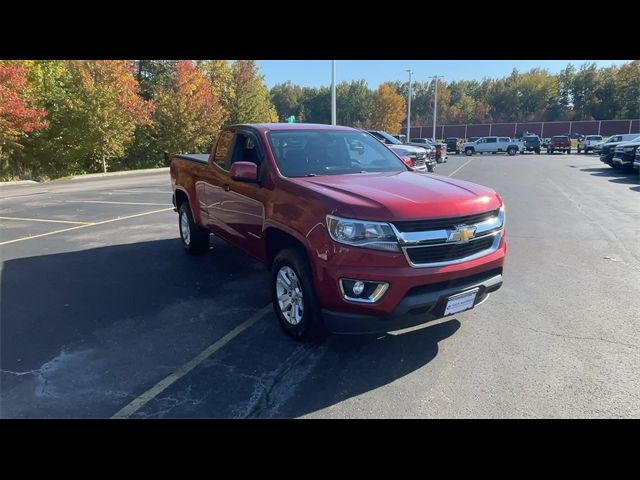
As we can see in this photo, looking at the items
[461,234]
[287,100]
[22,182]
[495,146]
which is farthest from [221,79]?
[287,100]

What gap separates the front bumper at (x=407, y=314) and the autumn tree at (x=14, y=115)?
20.9 meters

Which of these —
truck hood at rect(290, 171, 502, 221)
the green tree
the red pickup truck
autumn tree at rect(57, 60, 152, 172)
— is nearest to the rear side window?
the red pickup truck

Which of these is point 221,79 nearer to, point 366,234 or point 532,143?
point 532,143

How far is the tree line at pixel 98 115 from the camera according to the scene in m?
20.5

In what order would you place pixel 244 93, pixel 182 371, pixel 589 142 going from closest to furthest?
pixel 182 371
pixel 244 93
pixel 589 142

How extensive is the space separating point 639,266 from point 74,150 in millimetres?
25664

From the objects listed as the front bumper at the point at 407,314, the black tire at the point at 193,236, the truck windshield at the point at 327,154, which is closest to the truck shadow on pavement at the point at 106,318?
the black tire at the point at 193,236

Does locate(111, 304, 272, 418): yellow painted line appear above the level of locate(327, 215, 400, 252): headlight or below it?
below

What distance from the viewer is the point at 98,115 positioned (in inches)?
933

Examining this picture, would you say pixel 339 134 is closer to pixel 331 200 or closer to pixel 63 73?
pixel 331 200

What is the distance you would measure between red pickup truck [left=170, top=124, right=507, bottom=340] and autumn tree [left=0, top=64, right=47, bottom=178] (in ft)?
62.0

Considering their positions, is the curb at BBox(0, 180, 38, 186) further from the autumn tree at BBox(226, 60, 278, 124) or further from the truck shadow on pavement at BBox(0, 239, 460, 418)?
the autumn tree at BBox(226, 60, 278, 124)

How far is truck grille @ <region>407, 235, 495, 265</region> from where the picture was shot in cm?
338

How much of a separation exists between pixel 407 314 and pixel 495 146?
46.6m
